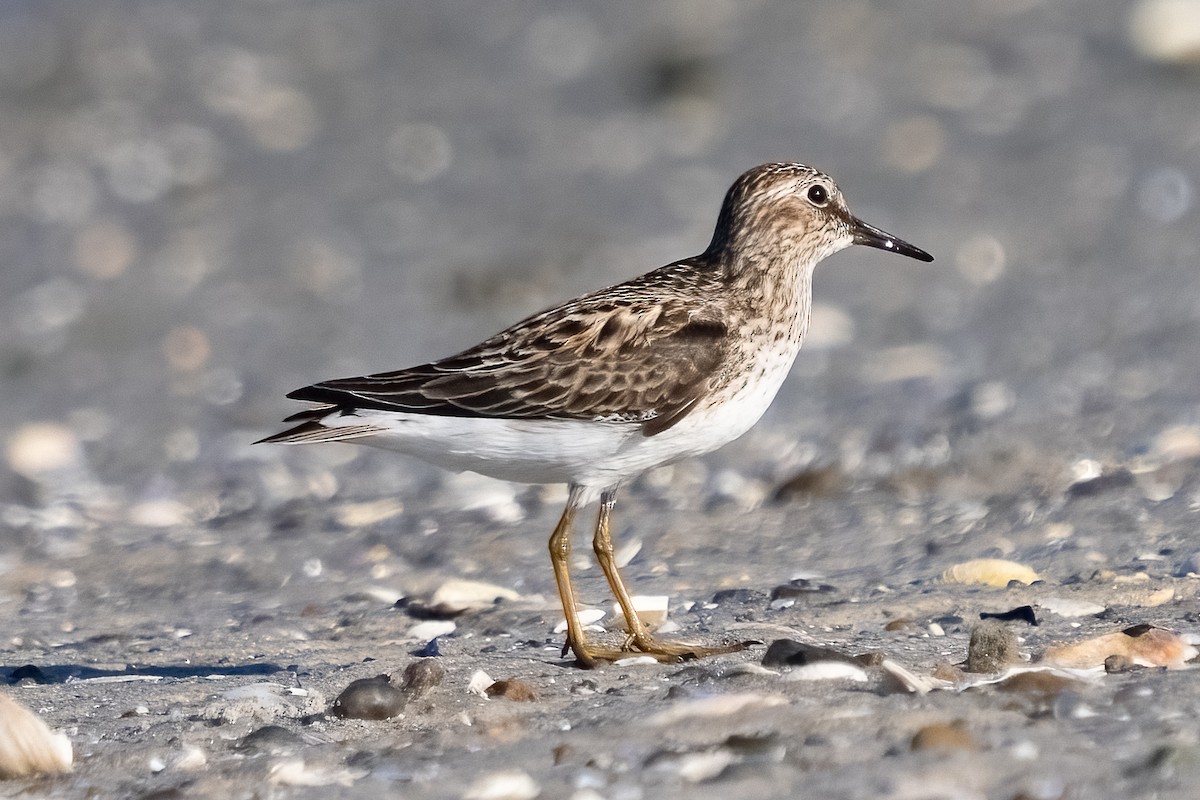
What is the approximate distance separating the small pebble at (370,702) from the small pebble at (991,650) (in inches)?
63.5

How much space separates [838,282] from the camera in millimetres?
9859

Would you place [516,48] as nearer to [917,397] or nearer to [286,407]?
[286,407]

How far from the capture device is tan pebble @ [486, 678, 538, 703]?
4.59 metres

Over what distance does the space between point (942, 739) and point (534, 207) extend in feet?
25.0

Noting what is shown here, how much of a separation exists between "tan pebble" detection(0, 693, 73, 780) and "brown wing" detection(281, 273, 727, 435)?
5.02ft

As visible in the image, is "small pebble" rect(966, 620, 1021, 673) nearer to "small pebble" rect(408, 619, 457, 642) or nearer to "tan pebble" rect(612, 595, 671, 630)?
"tan pebble" rect(612, 595, 671, 630)

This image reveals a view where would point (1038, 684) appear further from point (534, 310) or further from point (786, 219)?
point (534, 310)

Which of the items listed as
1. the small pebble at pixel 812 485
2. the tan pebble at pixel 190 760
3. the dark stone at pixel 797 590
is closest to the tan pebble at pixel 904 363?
the small pebble at pixel 812 485

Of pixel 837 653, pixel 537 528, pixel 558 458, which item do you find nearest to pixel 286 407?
pixel 537 528

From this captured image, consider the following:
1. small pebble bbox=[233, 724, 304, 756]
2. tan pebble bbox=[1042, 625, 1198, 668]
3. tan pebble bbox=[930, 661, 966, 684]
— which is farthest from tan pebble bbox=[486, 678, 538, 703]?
tan pebble bbox=[1042, 625, 1198, 668]

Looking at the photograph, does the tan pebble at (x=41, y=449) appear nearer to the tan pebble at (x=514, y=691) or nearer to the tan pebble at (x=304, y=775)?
the tan pebble at (x=514, y=691)

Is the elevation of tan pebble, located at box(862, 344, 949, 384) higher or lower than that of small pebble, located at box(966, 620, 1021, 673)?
higher

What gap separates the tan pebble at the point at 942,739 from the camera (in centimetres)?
369

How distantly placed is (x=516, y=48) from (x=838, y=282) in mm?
4102
